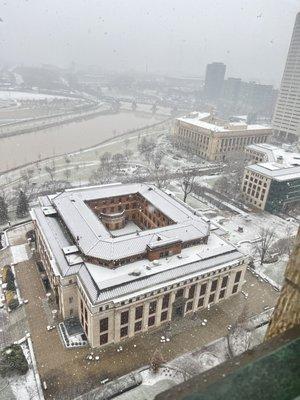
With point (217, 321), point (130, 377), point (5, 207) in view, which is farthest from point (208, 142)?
point (130, 377)

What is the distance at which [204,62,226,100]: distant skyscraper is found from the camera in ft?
602

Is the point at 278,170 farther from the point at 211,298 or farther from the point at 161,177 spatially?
the point at 211,298

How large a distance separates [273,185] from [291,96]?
2602 inches

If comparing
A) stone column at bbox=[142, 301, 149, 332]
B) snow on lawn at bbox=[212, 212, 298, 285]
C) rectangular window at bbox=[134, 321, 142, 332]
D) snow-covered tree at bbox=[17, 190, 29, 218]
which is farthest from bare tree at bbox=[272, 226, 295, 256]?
snow-covered tree at bbox=[17, 190, 29, 218]

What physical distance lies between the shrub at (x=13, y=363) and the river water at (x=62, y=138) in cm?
4983

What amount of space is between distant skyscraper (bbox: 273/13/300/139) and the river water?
4633 cm

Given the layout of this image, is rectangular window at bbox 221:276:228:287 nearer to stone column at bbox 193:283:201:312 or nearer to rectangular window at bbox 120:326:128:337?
stone column at bbox 193:283:201:312

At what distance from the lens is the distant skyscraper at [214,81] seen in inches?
7229

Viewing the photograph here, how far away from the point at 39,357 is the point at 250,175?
1679 inches

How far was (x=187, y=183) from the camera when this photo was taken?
182 feet

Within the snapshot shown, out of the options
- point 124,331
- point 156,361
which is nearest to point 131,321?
point 124,331

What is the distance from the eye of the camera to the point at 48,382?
24406mm

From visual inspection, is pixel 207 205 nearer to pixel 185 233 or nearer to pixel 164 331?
pixel 185 233

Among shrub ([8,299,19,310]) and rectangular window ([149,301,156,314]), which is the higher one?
rectangular window ([149,301,156,314])
